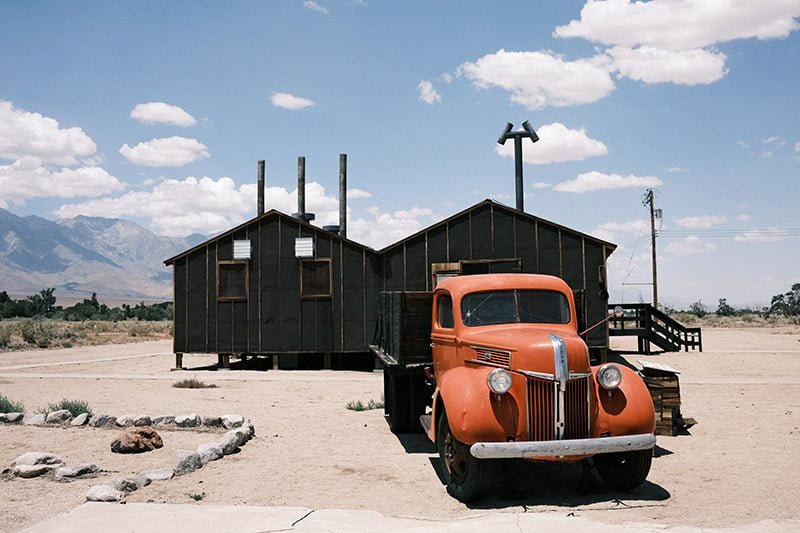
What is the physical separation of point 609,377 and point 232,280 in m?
18.9

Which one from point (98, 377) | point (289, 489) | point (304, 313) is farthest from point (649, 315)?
point (289, 489)

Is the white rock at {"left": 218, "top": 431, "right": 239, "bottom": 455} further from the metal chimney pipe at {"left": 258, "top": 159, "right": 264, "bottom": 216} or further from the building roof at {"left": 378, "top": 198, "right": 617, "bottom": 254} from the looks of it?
the metal chimney pipe at {"left": 258, "top": 159, "right": 264, "bottom": 216}

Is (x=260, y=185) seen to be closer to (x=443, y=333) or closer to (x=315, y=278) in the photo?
(x=315, y=278)

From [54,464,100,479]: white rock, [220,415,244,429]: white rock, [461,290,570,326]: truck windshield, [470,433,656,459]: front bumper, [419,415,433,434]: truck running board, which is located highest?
[461,290,570,326]: truck windshield

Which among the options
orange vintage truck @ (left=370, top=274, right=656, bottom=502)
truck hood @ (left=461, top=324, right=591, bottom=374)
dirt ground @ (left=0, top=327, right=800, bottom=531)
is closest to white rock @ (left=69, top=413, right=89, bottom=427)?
dirt ground @ (left=0, top=327, right=800, bottom=531)

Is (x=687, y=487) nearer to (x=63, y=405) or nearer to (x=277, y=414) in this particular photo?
(x=277, y=414)

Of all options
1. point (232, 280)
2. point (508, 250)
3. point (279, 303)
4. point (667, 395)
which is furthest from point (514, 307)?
point (232, 280)

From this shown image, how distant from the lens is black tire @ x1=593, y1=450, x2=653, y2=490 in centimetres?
831

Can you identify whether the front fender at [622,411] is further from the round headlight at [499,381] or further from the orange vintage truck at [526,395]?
the round headlight at [499,381]

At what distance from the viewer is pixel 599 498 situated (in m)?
8.24

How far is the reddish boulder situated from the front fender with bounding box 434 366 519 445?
5.34 m

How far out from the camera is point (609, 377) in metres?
8.39

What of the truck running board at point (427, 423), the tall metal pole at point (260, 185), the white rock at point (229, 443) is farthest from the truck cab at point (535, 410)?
the tall metal pole at point (260, 185)

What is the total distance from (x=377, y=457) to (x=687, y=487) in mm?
4268
